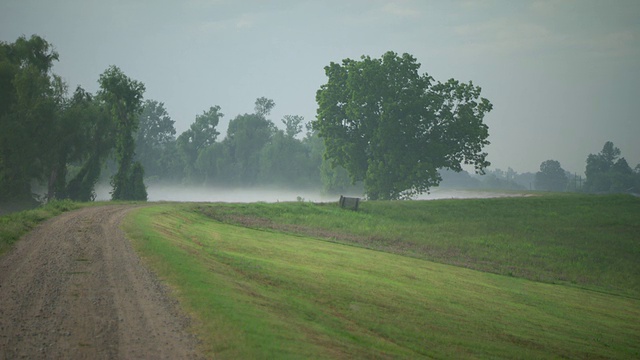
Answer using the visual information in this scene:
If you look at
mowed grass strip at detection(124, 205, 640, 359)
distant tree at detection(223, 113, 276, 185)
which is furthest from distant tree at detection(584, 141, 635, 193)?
mowed grass strip at detection(124, 205, 640, 359)

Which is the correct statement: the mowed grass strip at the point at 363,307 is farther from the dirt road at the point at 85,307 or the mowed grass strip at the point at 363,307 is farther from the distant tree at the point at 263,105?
the distant tree at the point at 263,105

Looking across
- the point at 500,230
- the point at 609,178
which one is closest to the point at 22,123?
the point at 500,230

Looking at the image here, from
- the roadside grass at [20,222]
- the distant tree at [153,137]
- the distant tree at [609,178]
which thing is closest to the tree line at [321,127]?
the roadside grass at [20,222]

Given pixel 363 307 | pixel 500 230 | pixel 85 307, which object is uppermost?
pixel 500 230

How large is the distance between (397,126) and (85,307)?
63.9m

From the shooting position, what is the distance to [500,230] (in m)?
48.4

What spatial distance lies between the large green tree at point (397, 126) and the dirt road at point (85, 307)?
2211 inches

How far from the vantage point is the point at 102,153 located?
2736 inches

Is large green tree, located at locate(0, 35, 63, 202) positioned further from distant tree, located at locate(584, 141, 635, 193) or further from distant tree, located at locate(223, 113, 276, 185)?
distant tree, located at locate(584, 141, 635, 193)

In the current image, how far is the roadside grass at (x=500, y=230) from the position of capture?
115 feet

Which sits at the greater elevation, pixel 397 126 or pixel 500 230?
pixel 397 126

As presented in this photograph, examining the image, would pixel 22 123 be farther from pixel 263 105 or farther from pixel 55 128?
pixel 263 105

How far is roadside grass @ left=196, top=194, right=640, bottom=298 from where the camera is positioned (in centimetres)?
3519

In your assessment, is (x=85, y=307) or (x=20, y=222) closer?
(x=85, y=307)
